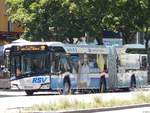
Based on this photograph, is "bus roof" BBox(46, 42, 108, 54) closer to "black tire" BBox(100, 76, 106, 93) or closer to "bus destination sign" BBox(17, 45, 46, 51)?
"bus destination sign" BBox(17, 45, 46, 51)

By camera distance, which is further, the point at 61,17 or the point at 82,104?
the point at 61,17

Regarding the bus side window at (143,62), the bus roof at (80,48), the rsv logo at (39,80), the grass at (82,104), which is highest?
the bus roof at (80,48)

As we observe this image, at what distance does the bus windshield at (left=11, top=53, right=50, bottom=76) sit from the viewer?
35625 millimetres

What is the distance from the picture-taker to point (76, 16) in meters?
47.9

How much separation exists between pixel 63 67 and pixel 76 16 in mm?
12164

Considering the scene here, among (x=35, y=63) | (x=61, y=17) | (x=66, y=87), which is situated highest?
(x=61, y=17)

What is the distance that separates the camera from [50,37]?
1970 inches

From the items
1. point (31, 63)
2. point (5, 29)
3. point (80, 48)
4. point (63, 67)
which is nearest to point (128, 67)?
point (80, 48)

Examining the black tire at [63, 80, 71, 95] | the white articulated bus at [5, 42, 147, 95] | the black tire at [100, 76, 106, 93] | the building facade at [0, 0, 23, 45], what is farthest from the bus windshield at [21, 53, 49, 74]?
the building facade at [0, 0, 23, 45]

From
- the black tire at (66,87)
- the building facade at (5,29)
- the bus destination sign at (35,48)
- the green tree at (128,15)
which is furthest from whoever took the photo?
the building facade at (5,29)

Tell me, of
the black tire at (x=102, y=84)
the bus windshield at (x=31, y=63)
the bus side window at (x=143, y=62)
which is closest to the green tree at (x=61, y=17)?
the bus side window at (x=143, y=62)

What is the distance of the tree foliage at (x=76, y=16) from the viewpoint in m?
47.9

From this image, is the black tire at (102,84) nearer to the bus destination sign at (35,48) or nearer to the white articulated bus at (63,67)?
the white articulated bus at (63,67)

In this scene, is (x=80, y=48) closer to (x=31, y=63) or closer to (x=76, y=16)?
(x=31, y=63)
